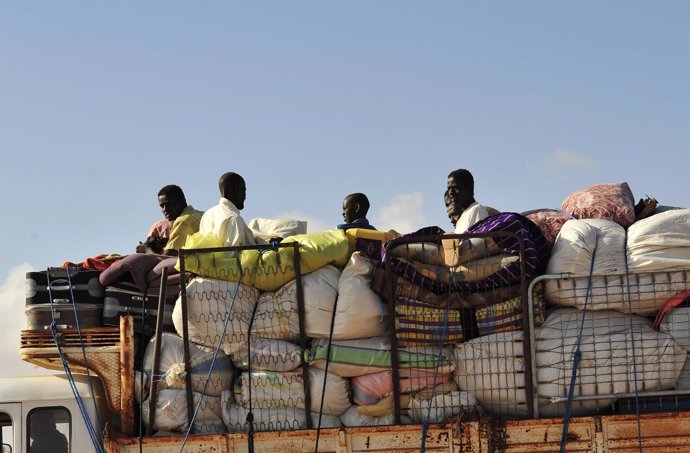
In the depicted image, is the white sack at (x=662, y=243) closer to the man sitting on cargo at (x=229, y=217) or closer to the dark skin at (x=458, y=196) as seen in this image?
the dark skin at (x=458, y=196)

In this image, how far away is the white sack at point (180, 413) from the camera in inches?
276

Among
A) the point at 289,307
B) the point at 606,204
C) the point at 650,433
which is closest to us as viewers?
the point at 650,433

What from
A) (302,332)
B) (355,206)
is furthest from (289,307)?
(355,206)

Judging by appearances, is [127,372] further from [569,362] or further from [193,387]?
[569,362]

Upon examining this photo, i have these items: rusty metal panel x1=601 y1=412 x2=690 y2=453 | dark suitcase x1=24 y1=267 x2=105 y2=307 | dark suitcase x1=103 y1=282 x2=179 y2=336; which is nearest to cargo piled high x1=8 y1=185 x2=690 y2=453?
rusty metal panel x1=601 y1=412 x2=690 y2=453

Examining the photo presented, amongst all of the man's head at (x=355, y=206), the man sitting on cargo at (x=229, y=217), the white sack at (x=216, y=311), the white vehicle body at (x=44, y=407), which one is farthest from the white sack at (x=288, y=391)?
the man's head at (x=355, y=206)

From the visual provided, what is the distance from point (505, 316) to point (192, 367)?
6.75 ft

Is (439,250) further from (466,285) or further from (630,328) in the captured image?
(630,328)

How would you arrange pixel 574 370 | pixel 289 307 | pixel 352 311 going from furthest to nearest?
1. pixel 289 307
2. pixel 352 311
3. pixel 574 370

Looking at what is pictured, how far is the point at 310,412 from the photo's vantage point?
6.92m

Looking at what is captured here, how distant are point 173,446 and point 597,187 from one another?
3352 mm

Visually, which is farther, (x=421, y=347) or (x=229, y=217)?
(x=229, y=217)

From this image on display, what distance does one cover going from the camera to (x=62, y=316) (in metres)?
7.29

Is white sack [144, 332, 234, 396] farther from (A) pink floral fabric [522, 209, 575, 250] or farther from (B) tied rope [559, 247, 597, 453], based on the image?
(A) pink floral fabric [522, 209, 575, 250]
